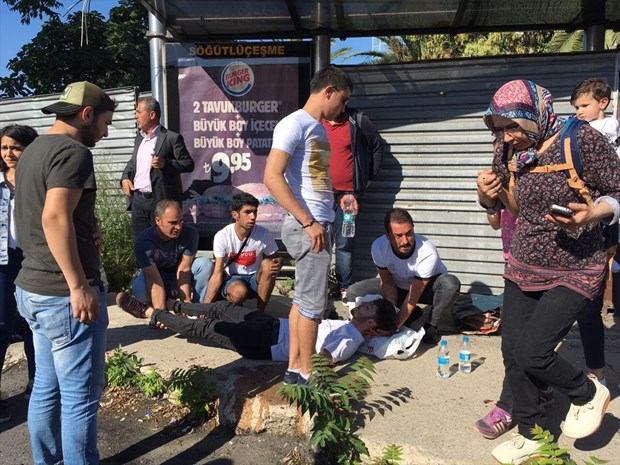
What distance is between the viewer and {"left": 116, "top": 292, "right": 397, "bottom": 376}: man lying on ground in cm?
400

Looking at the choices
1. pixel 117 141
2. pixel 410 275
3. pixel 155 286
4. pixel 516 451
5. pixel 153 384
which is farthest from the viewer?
pixel 117 141

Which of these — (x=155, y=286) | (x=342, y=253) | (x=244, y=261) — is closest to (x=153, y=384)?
(x=155, y=286)

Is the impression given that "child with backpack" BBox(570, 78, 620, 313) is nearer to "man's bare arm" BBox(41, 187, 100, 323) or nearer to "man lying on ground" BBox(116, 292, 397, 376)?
"man lying on ground" BBox(116, 292, 397, 376)

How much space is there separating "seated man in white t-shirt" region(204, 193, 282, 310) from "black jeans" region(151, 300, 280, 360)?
46 cm

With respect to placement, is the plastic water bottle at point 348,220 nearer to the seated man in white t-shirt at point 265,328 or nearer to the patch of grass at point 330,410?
the seated man in white t-shirt at point 265,328

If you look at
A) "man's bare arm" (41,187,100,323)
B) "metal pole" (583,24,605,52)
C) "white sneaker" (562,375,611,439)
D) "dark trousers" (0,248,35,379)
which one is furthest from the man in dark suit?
"metal pole" (583,24,605,52)

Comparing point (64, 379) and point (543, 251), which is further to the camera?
point (543, 251)

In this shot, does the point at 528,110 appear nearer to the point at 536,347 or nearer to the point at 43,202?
the point at 536,347

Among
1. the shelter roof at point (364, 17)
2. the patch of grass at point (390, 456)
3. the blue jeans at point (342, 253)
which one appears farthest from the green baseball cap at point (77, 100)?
the blue jeans at point (342, 253)

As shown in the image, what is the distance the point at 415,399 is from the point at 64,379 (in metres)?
1.98

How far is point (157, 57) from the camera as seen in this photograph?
245 inches

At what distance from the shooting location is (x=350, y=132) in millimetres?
5656

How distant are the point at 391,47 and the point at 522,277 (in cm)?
2074

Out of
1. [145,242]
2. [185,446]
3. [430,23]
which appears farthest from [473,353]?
[430,23]
